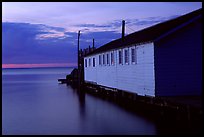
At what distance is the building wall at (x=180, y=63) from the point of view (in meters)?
18.9

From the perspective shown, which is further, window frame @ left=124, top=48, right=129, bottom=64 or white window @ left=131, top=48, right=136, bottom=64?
window frame @ left=124, top=48, right=129, bottom=64

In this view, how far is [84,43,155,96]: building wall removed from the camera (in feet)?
64.2

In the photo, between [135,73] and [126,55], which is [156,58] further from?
[126,55]

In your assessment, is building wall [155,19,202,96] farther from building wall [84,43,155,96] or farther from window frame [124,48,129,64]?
window frame [124,48,129,64]

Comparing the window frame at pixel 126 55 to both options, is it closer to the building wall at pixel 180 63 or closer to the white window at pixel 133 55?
the white window at pixel 133 55

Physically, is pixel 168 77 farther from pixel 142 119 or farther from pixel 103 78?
pixel 103 78

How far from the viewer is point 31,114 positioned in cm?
2430

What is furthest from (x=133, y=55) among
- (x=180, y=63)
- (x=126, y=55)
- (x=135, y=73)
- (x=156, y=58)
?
(x=180, y=63)

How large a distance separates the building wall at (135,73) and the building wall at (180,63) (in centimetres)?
49

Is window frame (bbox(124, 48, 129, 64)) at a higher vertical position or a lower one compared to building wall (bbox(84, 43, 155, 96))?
higher

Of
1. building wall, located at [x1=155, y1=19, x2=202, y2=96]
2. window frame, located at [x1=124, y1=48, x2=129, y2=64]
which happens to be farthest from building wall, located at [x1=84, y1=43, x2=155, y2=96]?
building wall, located at [x1=155, y1=19, x2=202, y2=96]

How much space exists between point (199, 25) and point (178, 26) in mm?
1459

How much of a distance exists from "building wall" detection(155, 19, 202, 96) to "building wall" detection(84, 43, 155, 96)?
0.49 meters

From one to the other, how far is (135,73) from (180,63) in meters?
3.89
